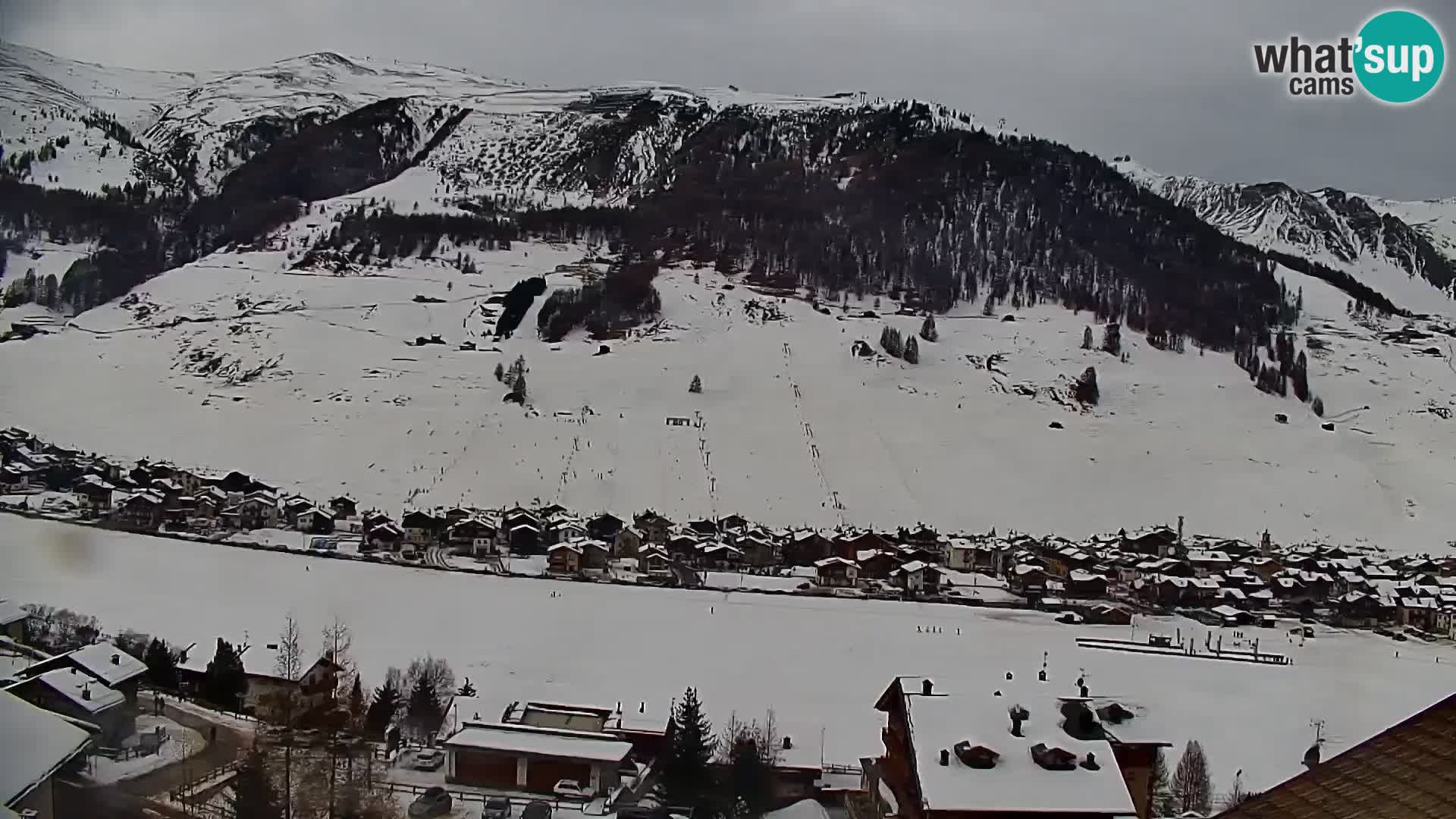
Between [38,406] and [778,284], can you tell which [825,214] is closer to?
[778,284]

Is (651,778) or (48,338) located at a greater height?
(48,338)

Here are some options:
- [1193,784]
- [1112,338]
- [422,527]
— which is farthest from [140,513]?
[1112,338]

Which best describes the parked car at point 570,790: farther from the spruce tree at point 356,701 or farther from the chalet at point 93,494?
the chalet at point 93,494

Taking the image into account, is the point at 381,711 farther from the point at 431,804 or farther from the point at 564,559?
the point at 564,559

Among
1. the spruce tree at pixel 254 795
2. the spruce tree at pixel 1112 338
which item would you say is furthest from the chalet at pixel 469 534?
the spruce tree at pixel 1112 338

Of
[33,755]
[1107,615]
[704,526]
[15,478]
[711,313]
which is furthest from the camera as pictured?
[711,313]

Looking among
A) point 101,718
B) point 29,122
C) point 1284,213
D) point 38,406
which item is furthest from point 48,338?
point 1284,213
